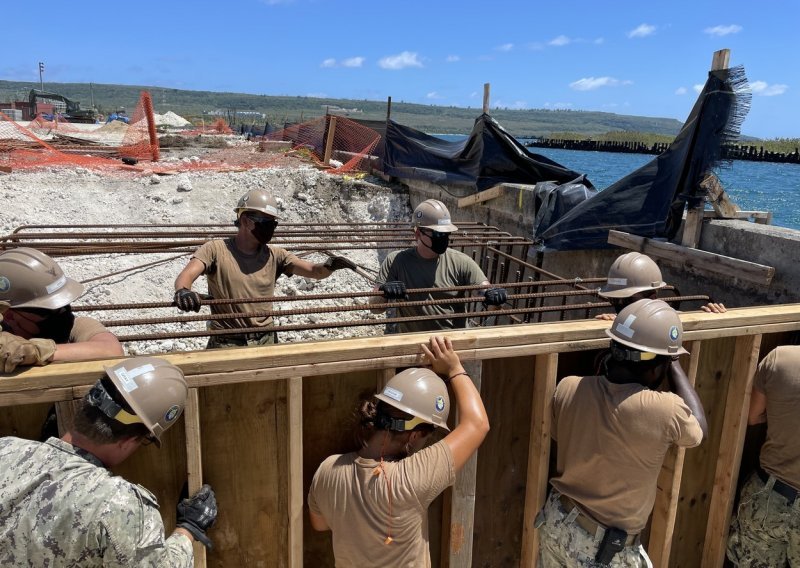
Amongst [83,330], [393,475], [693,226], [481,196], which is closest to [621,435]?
[393,475]

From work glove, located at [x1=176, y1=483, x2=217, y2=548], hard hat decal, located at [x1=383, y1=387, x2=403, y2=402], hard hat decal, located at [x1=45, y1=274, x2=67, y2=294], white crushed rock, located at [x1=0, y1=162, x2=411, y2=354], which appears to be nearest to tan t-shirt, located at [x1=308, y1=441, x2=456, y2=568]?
hard hat decal, located at [x1=383, y1=387, x2=403, y2=402]

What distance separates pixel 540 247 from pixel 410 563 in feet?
18.6

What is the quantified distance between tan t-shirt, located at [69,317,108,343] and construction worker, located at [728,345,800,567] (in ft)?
12.0

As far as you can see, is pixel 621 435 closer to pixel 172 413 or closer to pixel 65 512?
pixel 172 413

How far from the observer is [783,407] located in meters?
3.12

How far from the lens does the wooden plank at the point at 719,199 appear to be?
5.56 meters

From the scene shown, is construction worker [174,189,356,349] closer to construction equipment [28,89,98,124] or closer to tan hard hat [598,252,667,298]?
tan hard hat [598,252,667,298]

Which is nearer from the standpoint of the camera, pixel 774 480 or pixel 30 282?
pixel 30 282

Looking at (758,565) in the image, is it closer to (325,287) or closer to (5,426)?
(5,426)

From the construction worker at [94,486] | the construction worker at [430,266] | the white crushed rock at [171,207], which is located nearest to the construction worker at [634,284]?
the construction worker at [430,266]

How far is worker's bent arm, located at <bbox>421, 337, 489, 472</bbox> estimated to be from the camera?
2385 mm

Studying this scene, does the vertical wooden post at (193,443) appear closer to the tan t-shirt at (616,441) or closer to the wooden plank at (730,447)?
the tan t-shirt at (616,441)

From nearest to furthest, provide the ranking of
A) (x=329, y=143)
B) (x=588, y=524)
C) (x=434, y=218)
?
(x=588, y=524), (x=434, y=218), (x=329, y=143)

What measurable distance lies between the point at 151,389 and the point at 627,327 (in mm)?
2056
